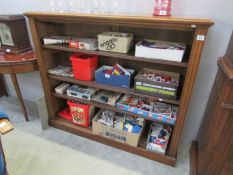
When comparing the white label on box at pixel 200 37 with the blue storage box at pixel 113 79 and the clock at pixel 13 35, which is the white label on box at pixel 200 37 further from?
the clock at pixel 13 35

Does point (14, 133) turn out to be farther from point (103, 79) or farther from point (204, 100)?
point (204, 100)

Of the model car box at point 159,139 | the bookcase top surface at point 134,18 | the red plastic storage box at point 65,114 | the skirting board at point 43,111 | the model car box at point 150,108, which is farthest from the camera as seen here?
the red plastic storage box at point 65,114

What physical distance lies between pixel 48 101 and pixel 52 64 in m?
0.40

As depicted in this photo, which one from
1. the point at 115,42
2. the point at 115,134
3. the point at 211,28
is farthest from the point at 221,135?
the point at 115,42

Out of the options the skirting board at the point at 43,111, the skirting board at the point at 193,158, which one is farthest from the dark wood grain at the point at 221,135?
the skirting board at the point at 43,111

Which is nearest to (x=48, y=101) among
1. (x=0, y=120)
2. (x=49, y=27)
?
(x=49, y=27)

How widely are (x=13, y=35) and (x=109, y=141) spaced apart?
144 cm

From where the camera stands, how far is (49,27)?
5.23 ft

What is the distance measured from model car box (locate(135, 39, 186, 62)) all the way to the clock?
1295 millimetres

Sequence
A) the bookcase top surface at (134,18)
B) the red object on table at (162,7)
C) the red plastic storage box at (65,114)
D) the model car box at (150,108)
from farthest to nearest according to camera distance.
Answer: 1. the red plastic storage box at (65,114)
2. the model car box at (150,108)
3. the red object on table at (162,7)
4. the bookcase top surface at (134,18)

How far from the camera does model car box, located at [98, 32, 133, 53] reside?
1255mm

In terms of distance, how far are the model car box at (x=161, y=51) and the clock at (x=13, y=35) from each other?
130 centimetres

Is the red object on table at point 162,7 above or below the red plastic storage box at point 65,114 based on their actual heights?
above

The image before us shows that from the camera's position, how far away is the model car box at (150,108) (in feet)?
4.47
